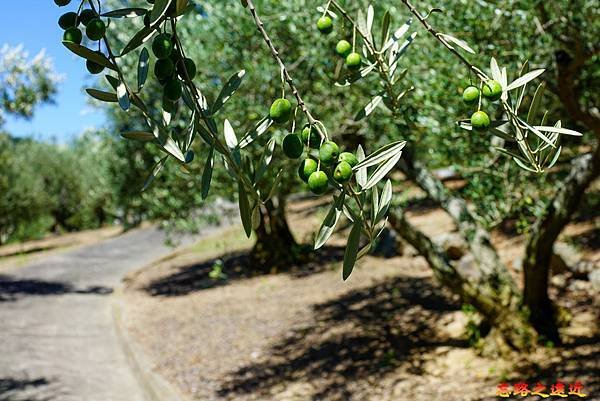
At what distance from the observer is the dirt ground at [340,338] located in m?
6.24

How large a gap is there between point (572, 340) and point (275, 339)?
157 inches

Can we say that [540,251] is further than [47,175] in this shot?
No

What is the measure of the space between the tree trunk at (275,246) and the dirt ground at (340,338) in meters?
0.57

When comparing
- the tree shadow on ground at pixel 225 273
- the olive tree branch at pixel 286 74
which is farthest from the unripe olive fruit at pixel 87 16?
the tree shadow on ground at pixel 225 273

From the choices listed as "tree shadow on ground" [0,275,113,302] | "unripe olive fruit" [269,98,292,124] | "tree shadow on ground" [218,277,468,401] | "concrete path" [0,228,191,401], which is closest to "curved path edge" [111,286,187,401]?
"concrete path" [0,228,191,401]

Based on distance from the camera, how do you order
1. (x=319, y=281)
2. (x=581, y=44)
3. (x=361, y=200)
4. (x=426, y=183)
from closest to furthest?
(x=361, y=200)
(x=581, y=44)
(x=426, y=183)
(x=319, y=281)

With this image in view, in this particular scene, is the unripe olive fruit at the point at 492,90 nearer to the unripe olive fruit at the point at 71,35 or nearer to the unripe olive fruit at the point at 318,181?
the unripe olive fruit at the point at 318,181

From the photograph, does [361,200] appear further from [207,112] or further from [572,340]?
[572,340]

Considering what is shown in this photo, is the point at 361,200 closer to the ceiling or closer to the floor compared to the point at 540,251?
closer to the ceiling

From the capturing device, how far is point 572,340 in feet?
21.7

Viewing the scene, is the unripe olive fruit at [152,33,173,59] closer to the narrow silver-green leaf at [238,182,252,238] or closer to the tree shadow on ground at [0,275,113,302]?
the narrow silver-green leaf at [238,182,252,238]

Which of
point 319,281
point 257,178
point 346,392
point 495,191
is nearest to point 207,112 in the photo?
point 257,178

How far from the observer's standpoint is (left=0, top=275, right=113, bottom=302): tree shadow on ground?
14.2 metres

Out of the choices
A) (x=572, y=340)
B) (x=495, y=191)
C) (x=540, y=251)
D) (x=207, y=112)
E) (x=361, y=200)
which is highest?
(x=207, y=112)
